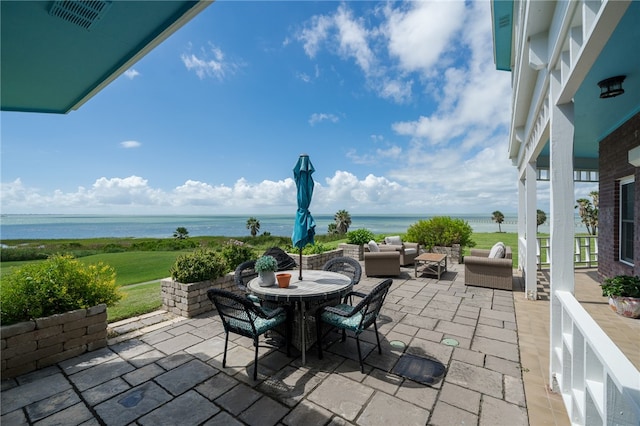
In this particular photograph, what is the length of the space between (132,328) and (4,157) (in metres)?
2.61

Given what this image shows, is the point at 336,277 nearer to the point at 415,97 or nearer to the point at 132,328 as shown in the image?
the point at 132,328

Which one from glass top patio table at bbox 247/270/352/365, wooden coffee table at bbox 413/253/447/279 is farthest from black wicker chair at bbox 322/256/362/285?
wooden coffee table at bbox 413/253/447/279

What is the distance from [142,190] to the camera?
37969 millimetres

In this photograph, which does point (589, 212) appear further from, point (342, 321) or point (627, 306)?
point (342, 321)

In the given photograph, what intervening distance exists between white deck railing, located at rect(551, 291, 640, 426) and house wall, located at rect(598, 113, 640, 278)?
13.6 feet

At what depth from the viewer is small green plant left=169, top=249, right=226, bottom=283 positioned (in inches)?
162

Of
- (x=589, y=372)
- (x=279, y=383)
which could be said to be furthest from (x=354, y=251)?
(x=589, y=372)

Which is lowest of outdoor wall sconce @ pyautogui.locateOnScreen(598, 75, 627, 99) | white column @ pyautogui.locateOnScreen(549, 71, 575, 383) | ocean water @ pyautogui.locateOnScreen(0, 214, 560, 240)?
ocean water @ pyautogui.locateOnScreen(0, 214, 560, 240)

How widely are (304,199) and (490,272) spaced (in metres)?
4.56

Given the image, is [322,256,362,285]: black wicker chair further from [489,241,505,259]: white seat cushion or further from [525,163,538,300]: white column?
[489,241,505,259]: white seat cushion

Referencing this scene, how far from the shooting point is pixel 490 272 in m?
5.48

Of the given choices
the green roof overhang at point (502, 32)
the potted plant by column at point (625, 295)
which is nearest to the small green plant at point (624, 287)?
the potted plant by column at point (625, 295)

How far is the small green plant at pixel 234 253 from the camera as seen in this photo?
4996 millimetres

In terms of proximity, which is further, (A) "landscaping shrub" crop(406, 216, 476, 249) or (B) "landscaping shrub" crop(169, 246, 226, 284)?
(A) "landscaping shrub" crop(406, 216, 476, 249)
